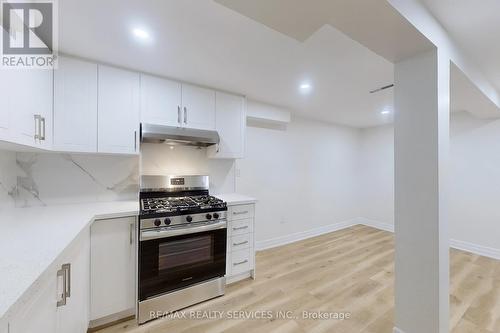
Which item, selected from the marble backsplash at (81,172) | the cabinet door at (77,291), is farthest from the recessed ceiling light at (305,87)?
the cabinet door at (77,291)

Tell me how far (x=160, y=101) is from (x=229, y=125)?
861mm

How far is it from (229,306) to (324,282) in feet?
3.95

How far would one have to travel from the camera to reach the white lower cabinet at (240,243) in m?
2.47

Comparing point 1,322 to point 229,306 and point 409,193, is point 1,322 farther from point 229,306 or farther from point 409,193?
point 409,193

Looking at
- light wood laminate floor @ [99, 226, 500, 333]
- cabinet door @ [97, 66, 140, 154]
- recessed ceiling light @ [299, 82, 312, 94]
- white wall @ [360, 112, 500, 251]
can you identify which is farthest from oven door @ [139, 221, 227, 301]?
white wall @ [360, 112, 500, 251]

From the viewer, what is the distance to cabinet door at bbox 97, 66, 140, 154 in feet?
6.71

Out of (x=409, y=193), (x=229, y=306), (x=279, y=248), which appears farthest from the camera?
(x=279, y=248)

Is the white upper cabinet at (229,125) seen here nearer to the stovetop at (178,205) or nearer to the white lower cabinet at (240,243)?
the stovetop at (178,205)

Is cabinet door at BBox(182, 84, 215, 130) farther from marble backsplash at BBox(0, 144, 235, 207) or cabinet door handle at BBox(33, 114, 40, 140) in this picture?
cabinet door handle at BBox(33, 114, 40, 140)

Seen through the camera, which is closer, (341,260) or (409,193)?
(409,193)

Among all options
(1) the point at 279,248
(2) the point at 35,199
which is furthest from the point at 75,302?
(1) the point at 279,248

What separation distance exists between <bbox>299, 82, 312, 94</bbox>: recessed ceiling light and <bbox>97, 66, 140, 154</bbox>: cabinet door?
1831 millimetres

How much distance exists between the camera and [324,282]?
Answer: 260 cm

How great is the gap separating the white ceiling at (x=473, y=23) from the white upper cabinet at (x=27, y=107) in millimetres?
2457
